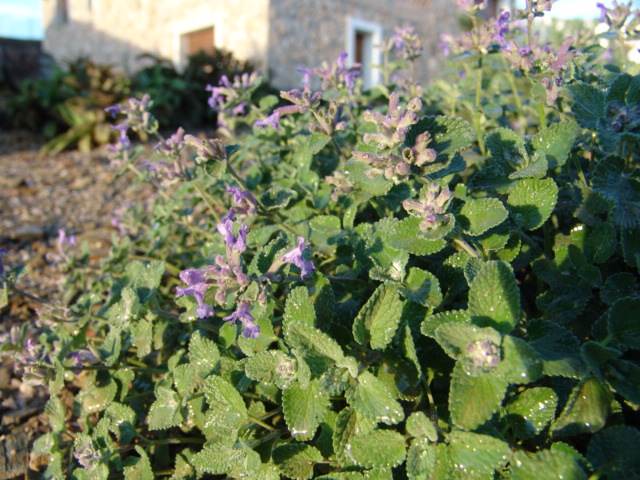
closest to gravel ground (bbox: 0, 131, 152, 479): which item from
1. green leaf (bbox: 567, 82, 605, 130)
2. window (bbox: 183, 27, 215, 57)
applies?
green leaf (bbox: 567, 82, 605, 130)

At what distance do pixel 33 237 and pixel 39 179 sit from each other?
1.92 m

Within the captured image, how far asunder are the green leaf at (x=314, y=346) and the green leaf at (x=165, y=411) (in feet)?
1.66

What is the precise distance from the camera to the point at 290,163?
2145mm

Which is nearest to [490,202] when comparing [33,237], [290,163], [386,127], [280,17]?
[386,127]

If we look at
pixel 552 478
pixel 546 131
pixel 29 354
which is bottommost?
pixel 29 354

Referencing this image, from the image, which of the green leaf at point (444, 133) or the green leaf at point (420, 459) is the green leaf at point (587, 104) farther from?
the green leaf at point (420, 459)

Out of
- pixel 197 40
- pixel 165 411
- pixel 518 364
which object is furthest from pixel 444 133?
pixel 197 40

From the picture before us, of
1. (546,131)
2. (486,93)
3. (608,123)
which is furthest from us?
(486,93)

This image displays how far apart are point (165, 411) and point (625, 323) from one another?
1.18m

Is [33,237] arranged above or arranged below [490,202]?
below

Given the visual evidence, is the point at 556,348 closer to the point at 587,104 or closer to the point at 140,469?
the point at 587,104

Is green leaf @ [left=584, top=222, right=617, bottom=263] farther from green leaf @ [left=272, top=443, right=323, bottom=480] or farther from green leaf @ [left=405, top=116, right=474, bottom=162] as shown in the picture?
green leaf @ [left=272, top=443, right=323, bottom=480]

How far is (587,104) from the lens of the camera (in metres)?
1.33

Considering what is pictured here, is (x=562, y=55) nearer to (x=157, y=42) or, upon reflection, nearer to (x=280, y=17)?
(x=280, y=17)
